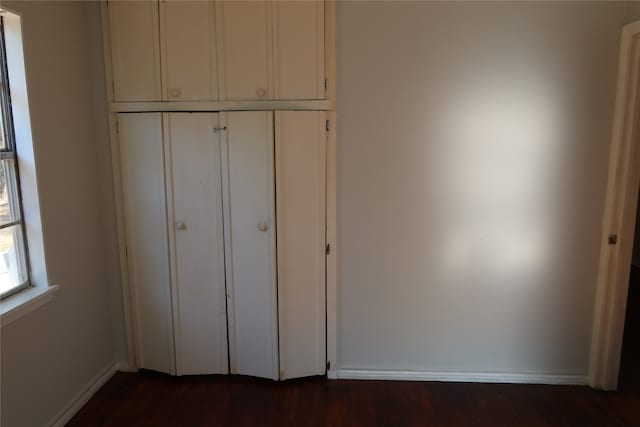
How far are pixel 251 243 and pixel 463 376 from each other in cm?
159

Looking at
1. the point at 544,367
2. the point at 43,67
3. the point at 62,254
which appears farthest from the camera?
the point at 544,367

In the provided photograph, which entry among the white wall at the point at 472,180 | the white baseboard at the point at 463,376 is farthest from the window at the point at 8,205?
the white baseboard at the point at 463,376

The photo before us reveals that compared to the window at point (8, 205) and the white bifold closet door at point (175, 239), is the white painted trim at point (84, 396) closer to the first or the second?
the white bifold closet door at point (175, 239)

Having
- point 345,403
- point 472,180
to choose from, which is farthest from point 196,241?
point 472,180

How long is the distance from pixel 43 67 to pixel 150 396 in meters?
1.91

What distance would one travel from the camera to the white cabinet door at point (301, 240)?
233 cm

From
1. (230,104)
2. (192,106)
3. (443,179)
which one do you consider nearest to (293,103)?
(230,104)

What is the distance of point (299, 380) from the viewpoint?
2.57m

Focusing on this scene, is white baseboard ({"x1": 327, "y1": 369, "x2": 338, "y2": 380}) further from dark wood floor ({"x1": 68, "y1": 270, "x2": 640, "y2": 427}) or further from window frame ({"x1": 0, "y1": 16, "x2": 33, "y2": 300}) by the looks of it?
window frame ({"x1": 0, "y1": 16, "x2": 33, "y2": 300})

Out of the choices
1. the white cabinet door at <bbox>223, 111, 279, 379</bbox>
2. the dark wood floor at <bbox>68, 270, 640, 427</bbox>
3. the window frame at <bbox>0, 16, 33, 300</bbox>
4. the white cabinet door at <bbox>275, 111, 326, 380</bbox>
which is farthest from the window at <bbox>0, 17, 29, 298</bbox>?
the white cabinet door at <bbox>275, 111, 326, 380</bbox>

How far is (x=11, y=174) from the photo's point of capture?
196 centimetres

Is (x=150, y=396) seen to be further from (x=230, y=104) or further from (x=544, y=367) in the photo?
(x=544, y=367)

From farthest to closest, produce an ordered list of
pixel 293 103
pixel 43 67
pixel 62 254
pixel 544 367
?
pixel 544 367 → pixel 293 103 → pixel 62 254 → pixel 43 67

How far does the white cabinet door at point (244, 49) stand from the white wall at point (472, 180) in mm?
432
